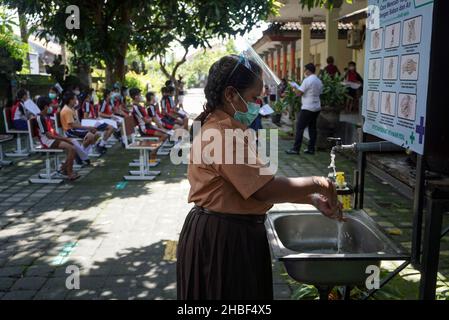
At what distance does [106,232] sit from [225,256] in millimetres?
3296

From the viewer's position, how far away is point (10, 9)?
902 cm

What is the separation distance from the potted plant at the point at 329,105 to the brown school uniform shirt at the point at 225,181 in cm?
818

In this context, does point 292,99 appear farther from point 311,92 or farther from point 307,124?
point 311,92

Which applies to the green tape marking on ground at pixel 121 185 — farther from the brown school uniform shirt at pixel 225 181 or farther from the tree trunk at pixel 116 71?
the brown school uniform shirt at pixel 225 181

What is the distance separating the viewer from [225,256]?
6.84 ft

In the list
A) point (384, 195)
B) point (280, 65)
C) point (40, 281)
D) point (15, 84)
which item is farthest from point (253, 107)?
point (280, 65)

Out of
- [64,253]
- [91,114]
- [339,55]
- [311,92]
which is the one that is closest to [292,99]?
[311,92]

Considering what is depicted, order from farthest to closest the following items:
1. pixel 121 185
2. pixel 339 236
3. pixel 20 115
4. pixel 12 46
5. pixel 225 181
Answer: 1. pixel 12 46
2. pixel 20 115
3. pixel 121 185
4. pixel 339 236
5. pixel 225 181

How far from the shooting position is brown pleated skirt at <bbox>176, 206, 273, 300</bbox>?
2068 mm

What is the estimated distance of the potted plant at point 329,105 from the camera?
988 cm

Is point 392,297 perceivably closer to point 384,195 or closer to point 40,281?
point 40,281

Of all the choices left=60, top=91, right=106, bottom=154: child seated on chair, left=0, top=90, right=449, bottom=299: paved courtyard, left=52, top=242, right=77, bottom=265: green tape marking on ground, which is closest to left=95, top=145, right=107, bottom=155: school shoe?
left=60, top=91, right=106, bottom=154: child seated on chair

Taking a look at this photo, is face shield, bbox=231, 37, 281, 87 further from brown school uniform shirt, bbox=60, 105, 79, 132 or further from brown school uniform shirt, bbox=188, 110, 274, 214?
brown school uniform shirt, bbox=60, 105, 79, 132
